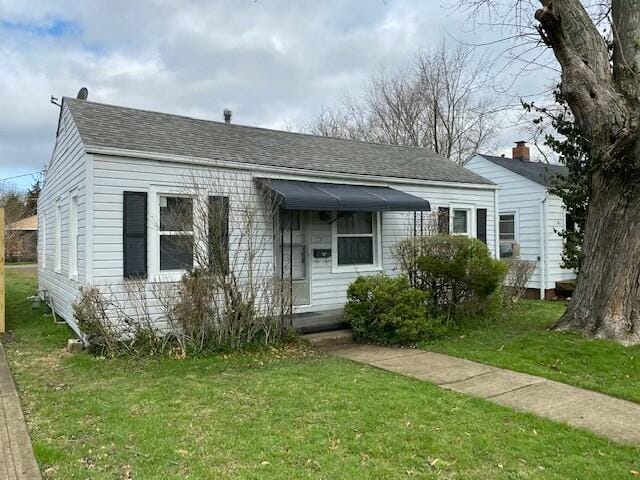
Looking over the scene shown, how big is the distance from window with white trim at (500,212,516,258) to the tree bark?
7.25 meters

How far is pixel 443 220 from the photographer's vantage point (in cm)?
1130

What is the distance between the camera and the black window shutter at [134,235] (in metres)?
7.41

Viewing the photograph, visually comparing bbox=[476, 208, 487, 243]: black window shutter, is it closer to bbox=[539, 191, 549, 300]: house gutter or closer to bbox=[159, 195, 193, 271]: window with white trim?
bbox=[539, 191, 549, 300]: house gutter

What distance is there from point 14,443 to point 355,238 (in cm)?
727

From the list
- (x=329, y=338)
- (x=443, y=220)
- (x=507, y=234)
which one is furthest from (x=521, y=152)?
(x=329, y=338)

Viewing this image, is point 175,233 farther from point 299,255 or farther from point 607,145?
point 607,145

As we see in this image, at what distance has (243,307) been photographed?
746cm

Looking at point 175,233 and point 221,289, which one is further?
point 175,233

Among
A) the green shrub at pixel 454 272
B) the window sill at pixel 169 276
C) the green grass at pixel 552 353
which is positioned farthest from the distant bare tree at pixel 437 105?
the window sill at pixel 169 276

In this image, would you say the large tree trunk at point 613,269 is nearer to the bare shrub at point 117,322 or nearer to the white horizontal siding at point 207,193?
the white horizontal siding at point 207,193

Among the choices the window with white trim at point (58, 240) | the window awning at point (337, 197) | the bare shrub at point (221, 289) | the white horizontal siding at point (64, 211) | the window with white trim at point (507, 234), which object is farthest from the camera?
the window with white trim at point (507, 234)

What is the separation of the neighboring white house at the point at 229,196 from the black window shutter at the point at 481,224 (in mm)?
25

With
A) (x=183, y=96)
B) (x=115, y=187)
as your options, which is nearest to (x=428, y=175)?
(x=115, y=187)

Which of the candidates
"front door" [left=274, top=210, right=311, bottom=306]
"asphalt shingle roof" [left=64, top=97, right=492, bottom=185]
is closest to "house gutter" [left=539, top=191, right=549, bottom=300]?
"asphalt shingle roof" [left=64, top=97, right=492, bottom=185]
